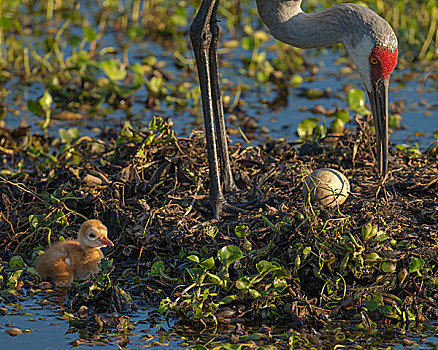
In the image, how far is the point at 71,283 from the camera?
17.5 feet

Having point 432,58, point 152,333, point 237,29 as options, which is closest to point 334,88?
point 432,58

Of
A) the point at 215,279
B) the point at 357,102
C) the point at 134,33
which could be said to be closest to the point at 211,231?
the point at 215,279

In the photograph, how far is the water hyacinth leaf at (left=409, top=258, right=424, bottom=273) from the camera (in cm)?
492

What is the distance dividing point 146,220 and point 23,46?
509 cm

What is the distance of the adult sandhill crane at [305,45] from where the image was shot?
566cm

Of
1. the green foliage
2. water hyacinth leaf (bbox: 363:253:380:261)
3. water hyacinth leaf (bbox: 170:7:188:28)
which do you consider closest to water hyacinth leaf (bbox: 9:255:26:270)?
the green foliage

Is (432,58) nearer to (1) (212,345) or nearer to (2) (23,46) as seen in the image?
(2) (23,46)

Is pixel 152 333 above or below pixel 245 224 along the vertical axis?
below

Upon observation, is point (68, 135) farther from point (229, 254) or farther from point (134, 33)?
point (229, 254)

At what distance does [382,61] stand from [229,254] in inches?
66.3

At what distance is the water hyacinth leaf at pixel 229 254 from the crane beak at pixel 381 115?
1.43 metres

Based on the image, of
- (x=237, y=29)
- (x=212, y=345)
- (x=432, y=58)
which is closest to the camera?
(x=212, y=345)

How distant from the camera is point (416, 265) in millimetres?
4926

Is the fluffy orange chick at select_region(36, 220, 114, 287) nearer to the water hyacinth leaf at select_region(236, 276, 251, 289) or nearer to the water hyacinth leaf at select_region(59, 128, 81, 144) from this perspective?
the water hyacinth leaf at select_region(236, 276, 251, 289)
